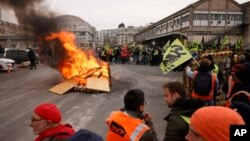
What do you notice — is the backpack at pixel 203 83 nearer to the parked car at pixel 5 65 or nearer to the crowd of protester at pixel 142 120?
the crowd of protester at pixel 142 120

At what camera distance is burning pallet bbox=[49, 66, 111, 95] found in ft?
47.5

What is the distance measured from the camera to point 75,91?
14883 millimetres

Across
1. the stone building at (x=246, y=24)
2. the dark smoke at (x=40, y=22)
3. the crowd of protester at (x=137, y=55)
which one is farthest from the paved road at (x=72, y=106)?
the stone building at (x=246, y=24)

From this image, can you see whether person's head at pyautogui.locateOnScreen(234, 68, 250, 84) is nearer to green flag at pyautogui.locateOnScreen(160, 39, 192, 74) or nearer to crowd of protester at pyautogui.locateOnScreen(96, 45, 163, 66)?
green flag at pyautogui.locateOnScreen(160, 39, 192, 74)

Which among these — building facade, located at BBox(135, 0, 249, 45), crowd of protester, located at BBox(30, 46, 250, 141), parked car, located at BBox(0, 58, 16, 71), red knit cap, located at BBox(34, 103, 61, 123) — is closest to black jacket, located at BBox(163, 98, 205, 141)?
crowd of protester, located at BBox(30, 46, 250, 141)

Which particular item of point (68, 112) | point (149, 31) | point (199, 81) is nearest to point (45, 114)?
point (199, 81)

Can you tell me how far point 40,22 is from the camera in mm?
20734

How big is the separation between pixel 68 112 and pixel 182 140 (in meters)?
7.66

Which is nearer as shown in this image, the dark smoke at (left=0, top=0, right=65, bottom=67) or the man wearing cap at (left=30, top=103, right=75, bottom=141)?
the man wearing cap at (left=30, top=103, right=75, bottom=141)

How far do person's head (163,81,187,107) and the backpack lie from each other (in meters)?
2.81

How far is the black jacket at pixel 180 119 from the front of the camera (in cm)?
326

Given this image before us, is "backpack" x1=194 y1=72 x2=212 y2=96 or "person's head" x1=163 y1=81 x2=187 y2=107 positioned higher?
"person's head" x1=163 y1=81 x2=187 y2=107

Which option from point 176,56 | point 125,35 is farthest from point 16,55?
point 125,35

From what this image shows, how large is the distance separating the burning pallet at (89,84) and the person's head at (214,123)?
12.5m
